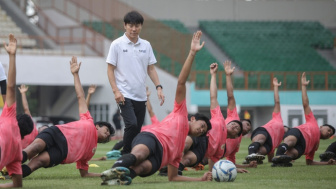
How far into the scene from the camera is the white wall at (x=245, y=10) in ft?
129

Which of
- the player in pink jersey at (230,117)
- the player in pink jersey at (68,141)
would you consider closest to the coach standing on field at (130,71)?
the player in pink jersey at (68,141)

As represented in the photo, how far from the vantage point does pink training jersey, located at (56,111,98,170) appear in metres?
9.38

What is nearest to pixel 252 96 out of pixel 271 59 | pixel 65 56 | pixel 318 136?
pixel 271 59

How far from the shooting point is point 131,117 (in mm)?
9367

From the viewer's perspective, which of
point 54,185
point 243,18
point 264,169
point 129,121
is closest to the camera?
point 54,185

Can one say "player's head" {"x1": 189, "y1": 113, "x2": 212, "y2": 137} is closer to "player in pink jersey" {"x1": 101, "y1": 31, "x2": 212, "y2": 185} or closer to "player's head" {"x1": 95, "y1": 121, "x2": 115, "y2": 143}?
"player in pink jersey" {"x1": 101, "y1": 31, "x2": 212, "y2": 185}

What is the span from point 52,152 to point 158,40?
23.8 meters

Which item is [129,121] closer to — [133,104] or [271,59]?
[133,104]

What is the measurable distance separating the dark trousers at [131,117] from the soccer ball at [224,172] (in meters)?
1.25

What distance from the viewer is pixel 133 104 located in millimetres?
9648

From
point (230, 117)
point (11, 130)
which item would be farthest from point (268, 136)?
point (11, 130)

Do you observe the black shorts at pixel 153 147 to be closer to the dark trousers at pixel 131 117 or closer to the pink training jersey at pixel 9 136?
the dark trousers at pixel 131 117

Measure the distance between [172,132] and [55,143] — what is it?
170 centimetres

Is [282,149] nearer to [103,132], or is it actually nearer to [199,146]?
[199,146]
